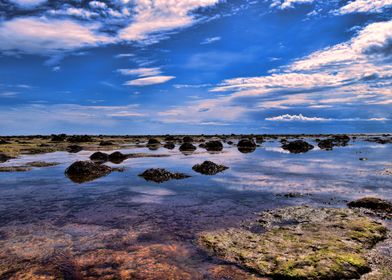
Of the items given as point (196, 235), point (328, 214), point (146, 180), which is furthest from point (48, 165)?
point (328, 214)

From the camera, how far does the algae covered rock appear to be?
7324mm

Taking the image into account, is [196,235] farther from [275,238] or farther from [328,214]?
[328,214]

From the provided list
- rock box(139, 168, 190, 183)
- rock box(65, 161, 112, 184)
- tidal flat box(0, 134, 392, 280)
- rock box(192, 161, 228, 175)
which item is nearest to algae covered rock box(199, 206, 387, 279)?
tidal flat box(0, 134, 392, 280)

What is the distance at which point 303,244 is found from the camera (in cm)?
868

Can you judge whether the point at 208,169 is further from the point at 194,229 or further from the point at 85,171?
the point at 194,229

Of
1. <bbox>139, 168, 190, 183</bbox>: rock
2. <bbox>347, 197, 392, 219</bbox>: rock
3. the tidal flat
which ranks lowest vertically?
the tidal flat

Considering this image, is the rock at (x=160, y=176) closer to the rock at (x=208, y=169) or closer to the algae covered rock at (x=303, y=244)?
the rock at (x=208, y=169)

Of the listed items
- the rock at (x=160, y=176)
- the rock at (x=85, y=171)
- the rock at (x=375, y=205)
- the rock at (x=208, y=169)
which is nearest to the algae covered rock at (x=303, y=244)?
the rock at (x=375, y=205)

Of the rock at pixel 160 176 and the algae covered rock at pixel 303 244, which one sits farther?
the rock at pixel 160 176

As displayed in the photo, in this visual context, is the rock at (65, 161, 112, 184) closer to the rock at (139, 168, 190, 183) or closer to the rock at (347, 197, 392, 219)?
the rock at (139, 168, 190, 183)

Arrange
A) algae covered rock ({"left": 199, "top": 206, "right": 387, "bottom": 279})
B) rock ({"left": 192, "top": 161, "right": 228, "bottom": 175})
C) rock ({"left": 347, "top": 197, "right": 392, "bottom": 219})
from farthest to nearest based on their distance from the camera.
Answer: rock ({"left": 192, "top": 161, "right": 228, "bottom": 175}) → rock ({"left": 347, "top": 197, "right": 392, "bottom": 219}) → algae covered rock ({"left": 199, "top": 206, "right": 387, "bottom": 279})

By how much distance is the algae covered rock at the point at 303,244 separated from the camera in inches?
288

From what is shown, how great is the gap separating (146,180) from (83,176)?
4797 millimetres

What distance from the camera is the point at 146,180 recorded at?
65.7 ft
